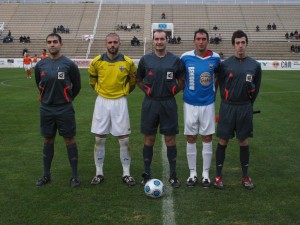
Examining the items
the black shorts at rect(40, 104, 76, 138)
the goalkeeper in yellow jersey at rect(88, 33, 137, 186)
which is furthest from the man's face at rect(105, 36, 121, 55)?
the black shorts at rect(40, 104, 76, 138)

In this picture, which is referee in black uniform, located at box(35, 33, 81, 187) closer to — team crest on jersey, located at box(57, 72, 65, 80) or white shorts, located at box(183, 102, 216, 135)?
team crest on jersey, located at box(57, 72, 65, 80)

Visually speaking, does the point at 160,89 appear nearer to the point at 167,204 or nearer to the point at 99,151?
the point at 99,151

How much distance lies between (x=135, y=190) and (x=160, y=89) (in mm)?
1420

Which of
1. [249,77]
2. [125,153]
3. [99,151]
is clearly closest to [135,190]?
[125,153]

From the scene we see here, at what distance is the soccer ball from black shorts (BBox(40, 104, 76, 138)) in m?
1.35

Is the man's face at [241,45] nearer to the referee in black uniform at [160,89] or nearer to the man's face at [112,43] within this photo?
the referee in black uniform at [160,89]

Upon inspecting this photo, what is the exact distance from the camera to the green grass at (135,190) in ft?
15.7

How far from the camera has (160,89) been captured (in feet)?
18.9

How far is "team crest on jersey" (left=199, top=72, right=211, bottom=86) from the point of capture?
18.9ft

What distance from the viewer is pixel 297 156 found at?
24.6ft

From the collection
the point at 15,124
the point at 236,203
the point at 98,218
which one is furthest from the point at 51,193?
the point at 15,124

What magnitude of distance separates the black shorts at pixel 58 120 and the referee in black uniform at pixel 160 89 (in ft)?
3.38

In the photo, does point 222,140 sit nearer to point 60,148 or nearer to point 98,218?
point 98,218

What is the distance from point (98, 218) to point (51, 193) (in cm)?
113
